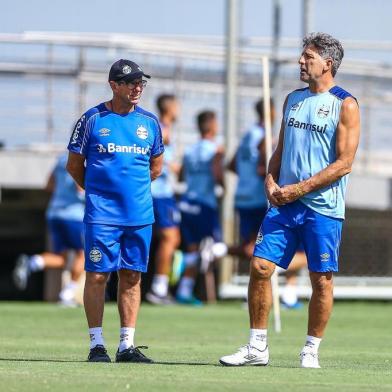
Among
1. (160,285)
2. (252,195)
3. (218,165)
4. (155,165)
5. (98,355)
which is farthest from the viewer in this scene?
(218,165)

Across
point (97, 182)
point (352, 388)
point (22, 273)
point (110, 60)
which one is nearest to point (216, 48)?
point (110, 60)

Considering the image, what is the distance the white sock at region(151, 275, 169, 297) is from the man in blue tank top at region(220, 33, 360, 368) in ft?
28.6

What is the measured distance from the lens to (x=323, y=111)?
980cm

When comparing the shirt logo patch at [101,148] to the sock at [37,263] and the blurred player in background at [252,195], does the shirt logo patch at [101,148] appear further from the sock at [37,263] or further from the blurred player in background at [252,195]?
the sock at [37,263]

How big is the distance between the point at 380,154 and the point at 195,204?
4378 mm

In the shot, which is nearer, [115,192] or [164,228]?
[115,192]

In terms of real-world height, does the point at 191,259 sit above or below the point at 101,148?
below

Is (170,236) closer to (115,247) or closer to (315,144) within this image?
(115,247)

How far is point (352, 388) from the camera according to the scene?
8352 mm

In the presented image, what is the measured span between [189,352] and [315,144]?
2386 millimetres

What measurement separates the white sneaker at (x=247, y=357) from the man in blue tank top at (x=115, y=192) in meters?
0.64

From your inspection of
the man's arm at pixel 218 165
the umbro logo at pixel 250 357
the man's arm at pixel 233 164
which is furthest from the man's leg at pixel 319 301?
the man's arm at pixel 218 165

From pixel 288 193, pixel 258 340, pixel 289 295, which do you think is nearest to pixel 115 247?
pixel 258 340

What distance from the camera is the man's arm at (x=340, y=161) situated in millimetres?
9727
